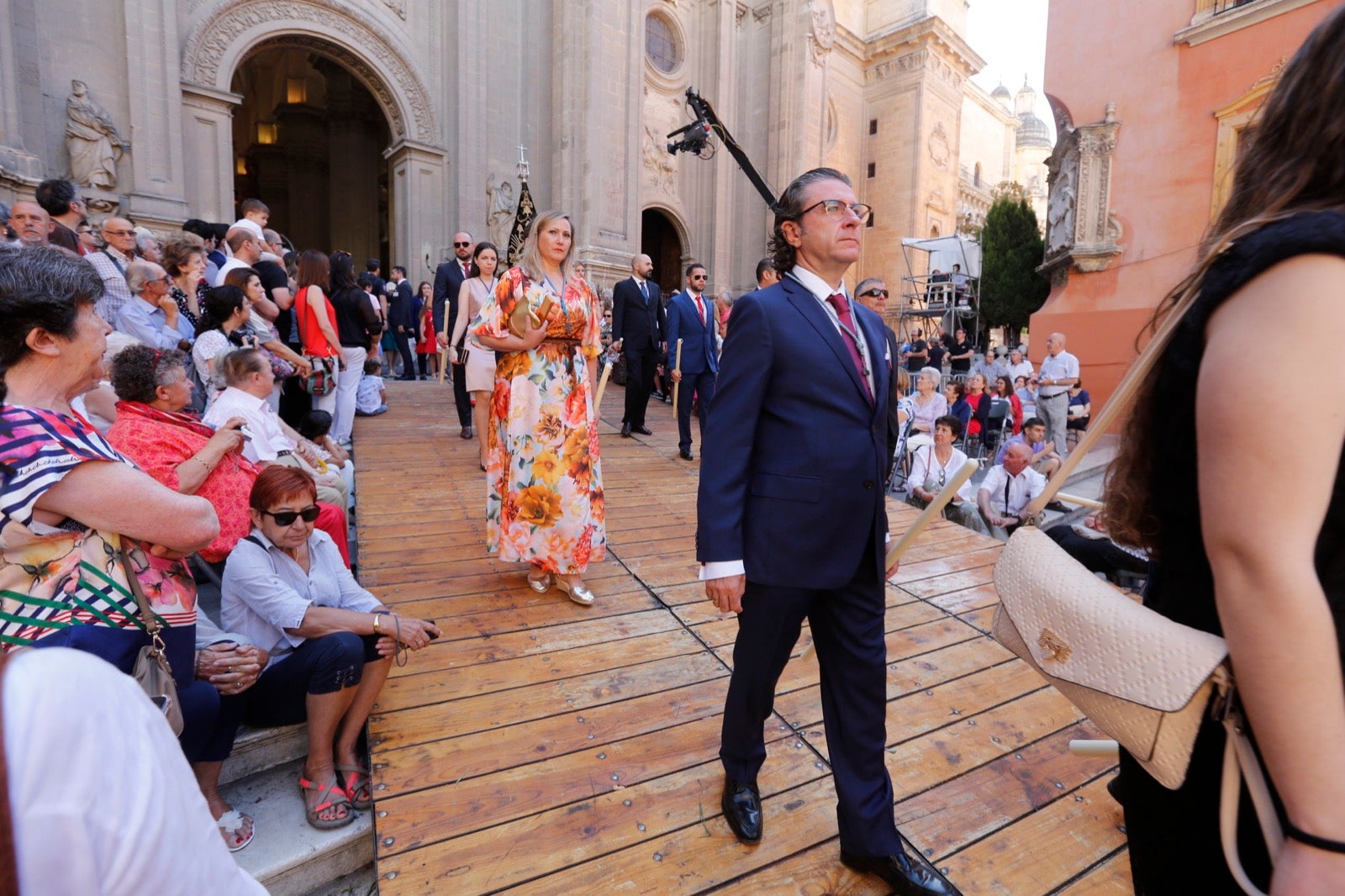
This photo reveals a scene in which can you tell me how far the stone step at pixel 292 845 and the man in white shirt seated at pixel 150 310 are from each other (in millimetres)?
3124

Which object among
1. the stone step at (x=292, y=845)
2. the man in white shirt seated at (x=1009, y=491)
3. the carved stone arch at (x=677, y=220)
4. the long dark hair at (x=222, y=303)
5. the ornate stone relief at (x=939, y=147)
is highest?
the ornate stone relief at (x=939, y=147)

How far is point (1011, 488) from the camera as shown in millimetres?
5945

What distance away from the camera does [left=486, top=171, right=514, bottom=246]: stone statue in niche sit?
14.6m

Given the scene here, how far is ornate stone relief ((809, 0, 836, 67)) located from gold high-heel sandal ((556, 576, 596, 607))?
21.9 meters

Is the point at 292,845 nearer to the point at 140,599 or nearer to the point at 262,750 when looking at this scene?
the point at 262,750

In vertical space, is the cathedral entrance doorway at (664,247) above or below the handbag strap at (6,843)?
above

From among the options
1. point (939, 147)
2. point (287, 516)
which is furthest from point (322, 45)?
point (939, 147)

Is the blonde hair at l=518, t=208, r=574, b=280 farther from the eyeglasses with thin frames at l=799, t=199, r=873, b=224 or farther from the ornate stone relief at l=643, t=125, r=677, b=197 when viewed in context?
the ornate stone relief at l=643, t=125, r=677, b=197

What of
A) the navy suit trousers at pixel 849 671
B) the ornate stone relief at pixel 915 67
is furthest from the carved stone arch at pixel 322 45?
the ornate stone relief at pixel 915 67

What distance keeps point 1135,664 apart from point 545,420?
119 inches

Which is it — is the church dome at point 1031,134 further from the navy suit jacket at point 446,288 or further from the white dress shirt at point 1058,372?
the navy suit jacket at point 446,288

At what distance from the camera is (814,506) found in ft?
5.90

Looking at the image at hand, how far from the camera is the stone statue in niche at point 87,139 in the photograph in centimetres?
1027

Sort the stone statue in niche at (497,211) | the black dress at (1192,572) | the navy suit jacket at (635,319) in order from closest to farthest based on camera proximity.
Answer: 1. the black dress at (1192,572)
2. the navy suit jacket at (635,319)
3. the stone statue in niche at (497,211)
